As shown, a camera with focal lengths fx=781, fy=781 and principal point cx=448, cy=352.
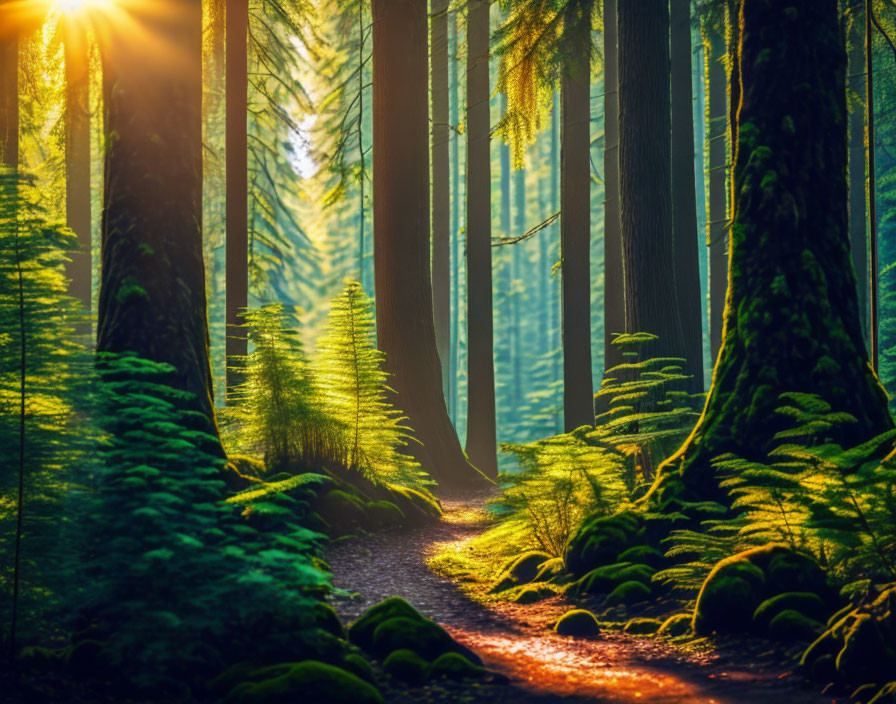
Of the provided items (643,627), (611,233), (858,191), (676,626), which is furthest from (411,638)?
(858,191)

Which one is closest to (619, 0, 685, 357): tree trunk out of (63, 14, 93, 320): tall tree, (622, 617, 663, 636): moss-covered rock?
(622, 617, 663, 636): moss-covered rock

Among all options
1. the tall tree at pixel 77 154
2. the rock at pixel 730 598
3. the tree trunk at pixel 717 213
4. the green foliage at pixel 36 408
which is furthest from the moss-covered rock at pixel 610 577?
the tree trunk at pixel 717 213

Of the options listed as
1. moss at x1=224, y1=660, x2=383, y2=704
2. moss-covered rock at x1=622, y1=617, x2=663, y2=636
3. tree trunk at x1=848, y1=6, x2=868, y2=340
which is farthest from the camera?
tree trunk at x1=848, y1=6, x2=868, y2=340

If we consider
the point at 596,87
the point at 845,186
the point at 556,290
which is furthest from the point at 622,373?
the point at 596,87

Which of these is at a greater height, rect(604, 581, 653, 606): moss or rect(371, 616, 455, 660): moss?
rect(371, 616, 455, 660): moss

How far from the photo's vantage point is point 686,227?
42.0 feet

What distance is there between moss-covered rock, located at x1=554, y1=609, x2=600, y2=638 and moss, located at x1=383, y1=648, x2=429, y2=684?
5.02 ft

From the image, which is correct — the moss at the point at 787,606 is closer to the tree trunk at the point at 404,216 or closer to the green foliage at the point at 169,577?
the green foliage at the point at 169,577

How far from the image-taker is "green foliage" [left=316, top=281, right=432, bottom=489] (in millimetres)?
9289

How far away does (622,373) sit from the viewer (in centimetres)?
1123

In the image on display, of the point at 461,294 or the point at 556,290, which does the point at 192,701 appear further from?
the point at 556,290

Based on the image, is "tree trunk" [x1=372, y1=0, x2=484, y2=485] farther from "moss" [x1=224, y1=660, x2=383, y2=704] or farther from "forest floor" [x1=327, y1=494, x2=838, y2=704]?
"moss" [x1=224, y1=660, x2=383, y2=704]

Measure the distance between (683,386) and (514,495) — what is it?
13.0 feet

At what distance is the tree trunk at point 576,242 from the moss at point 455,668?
32.7ft
